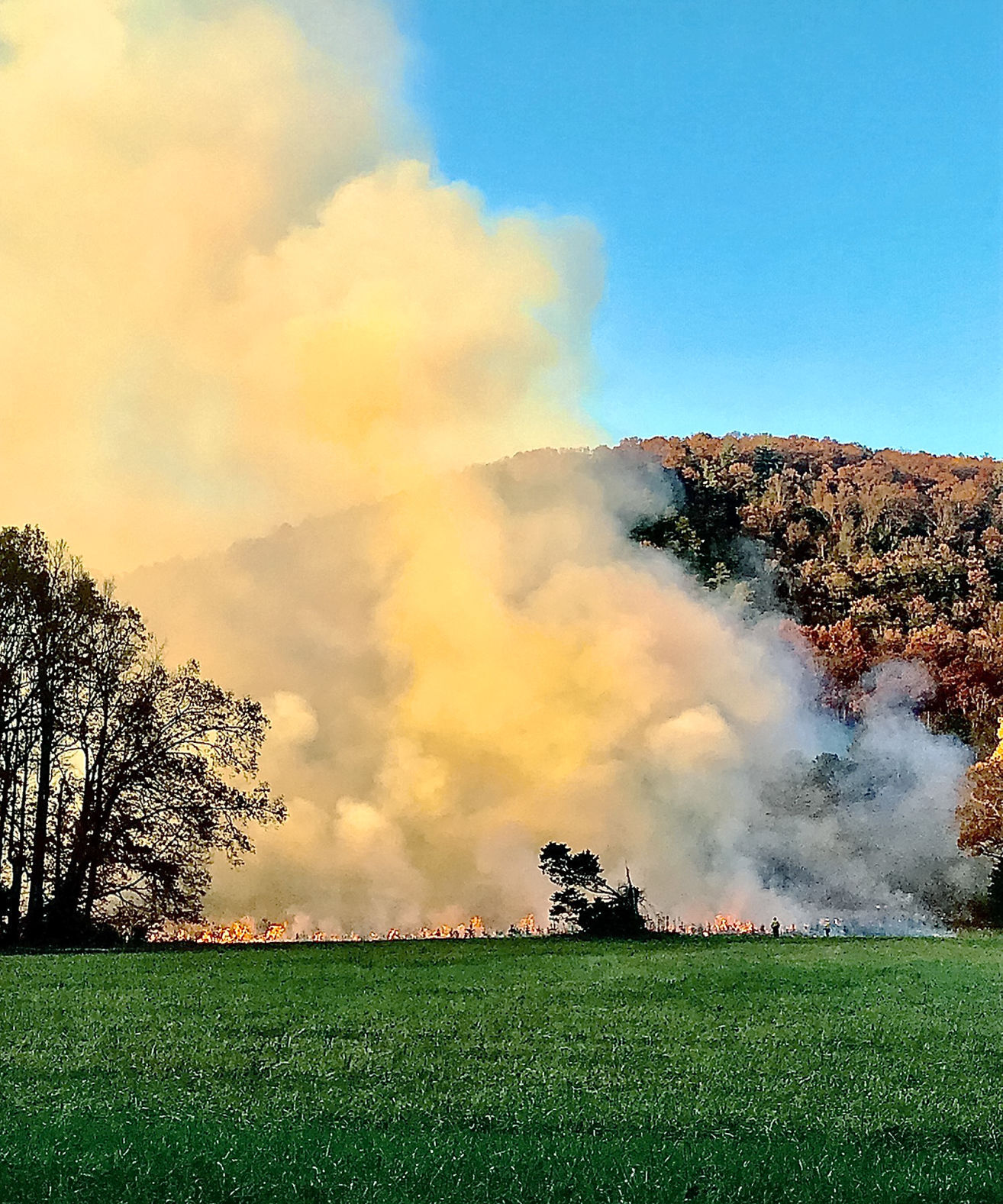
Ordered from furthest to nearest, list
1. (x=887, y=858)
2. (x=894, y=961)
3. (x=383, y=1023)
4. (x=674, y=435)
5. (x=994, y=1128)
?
(x=674, y=435) → (x=887, y=858) → (x=894, y=961) → (x=383, y=1023) → (x=994, y=1128)

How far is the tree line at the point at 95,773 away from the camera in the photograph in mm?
13688

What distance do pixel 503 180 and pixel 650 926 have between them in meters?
9.44

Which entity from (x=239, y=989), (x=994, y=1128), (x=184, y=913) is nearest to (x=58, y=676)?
(x=184, y=913)

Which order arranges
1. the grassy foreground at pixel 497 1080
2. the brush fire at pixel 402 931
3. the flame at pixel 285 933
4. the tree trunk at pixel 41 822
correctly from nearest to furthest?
the grassy foreground at pixel 497 1080
the tree trunk at pixel 41 822
the brush fire at pixel 402 931
the flame at pixel 285 933

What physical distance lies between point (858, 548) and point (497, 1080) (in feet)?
51.9

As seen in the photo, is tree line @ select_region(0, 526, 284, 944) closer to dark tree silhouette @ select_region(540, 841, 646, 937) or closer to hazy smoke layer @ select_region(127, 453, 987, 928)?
hazy smoke layer @ select_region(127, 453, 987, 928)

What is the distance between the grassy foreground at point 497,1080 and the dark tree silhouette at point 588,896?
328 cm

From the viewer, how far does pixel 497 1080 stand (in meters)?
6.59

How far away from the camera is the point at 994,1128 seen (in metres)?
6.12

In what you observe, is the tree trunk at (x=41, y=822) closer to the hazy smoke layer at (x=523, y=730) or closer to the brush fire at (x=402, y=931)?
the brush fire at (x=402, y=931)

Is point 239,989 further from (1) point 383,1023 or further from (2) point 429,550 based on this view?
(2) point 429,550

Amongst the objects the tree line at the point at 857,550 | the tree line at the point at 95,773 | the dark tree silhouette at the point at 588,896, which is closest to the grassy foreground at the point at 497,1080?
the tree line at the point at 95,773

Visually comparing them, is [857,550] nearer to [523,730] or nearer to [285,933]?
[523,730]

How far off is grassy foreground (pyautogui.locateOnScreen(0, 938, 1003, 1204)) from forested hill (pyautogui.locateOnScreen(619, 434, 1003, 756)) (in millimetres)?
8751
